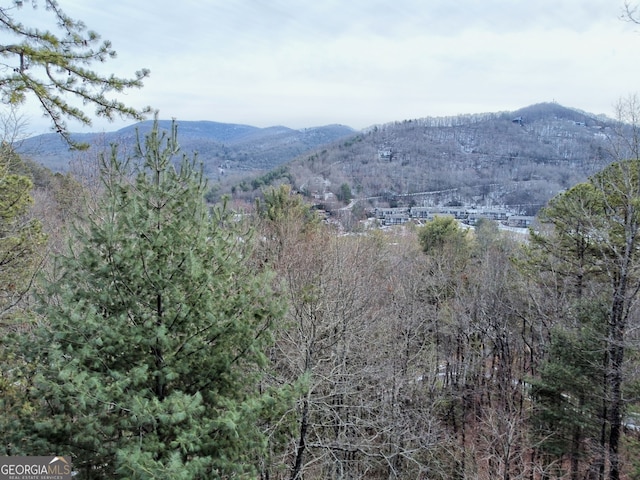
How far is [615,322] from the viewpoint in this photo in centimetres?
726

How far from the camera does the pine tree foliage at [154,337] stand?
332 centimetres

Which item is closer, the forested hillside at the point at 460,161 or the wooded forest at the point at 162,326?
the wooded forest at the point at 162,326

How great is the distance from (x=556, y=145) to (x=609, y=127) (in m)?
87.4

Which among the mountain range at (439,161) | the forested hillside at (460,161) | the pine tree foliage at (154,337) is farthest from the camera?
the forested hillside at (460,161)

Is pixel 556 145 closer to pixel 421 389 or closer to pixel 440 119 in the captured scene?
pixel 440 119

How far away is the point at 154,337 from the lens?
373 centimetres

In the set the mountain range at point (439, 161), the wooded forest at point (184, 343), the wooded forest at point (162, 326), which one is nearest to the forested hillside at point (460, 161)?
the mountain range at point (439, 161)

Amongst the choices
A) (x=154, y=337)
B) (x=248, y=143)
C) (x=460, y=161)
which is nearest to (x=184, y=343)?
(x=154, y=337)

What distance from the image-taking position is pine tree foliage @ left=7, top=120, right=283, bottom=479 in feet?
10.9

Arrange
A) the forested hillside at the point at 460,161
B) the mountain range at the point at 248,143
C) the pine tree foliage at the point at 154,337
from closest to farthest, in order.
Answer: the pine tree foliage at the point at 154,337, the forested hillside at the point at 460,161, the mountain range at the point at 248,143

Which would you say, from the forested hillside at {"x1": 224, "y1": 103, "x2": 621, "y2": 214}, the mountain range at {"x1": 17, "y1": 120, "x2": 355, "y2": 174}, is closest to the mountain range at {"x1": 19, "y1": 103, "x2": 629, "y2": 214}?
the forested hillside at {"x1": 224, "y1": 103, "x2": 621, "y2": 214}

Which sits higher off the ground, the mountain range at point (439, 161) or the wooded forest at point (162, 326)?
the mountain range at point (439, 161)

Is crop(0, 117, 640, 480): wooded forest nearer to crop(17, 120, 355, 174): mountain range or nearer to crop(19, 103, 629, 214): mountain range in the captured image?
crop(17, 120, 355, 174): mountain range

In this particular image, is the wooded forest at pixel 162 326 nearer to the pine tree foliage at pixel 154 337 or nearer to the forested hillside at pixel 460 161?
the pine tree foliage at pixel 154 337
